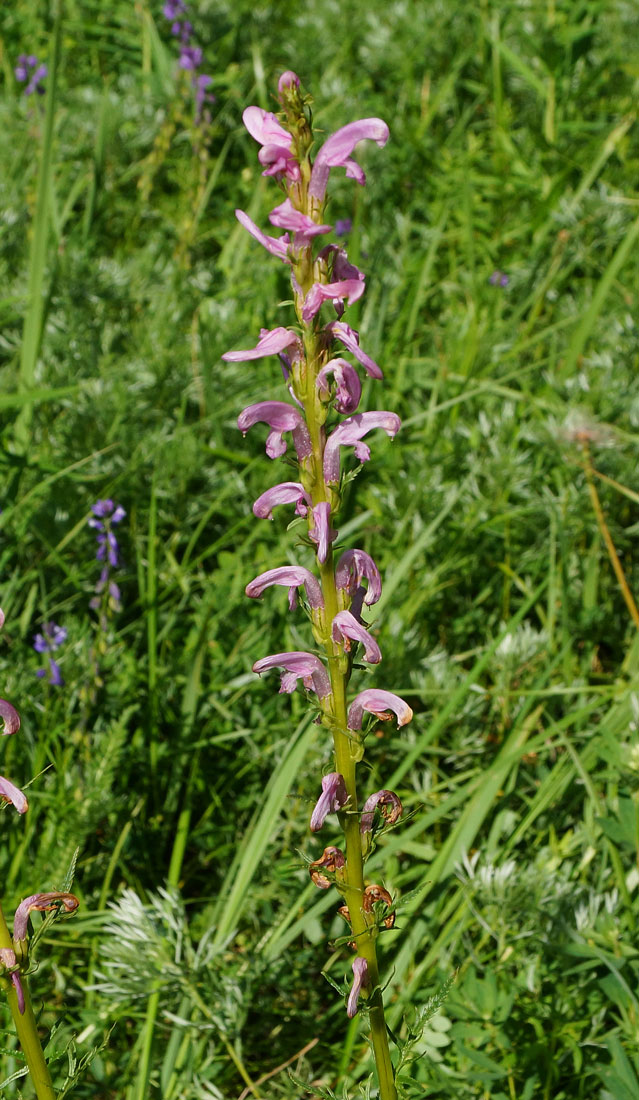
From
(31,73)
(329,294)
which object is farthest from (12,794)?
(31,73)

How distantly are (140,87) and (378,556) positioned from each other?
3905mm

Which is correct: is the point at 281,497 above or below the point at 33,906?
above

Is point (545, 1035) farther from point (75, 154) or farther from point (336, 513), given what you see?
point (75, 154)

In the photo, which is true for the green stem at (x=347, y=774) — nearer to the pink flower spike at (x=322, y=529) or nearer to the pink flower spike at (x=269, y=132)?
the pink flower spike at (x=322, y=529)

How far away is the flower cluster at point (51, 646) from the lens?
3.04 meters

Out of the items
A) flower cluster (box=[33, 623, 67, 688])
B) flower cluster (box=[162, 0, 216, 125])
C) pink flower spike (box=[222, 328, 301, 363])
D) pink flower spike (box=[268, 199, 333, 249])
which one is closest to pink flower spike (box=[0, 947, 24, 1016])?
pink flower spike (box=[222, 328, 301, 363])

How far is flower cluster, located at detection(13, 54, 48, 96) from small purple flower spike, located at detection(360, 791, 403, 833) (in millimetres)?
5077

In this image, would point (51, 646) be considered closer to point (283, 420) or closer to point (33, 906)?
point (33, 906)

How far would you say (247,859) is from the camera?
8.98 feet

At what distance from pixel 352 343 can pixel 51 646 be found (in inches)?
77.5

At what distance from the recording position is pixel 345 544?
3566 millimetres

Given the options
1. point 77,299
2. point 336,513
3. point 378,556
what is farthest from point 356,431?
point 77,299

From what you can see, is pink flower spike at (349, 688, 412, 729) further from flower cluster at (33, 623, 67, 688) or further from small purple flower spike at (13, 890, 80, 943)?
flower cluster at (33, 623, 67, 688)

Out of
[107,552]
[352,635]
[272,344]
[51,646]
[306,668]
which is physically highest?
[272,344]
